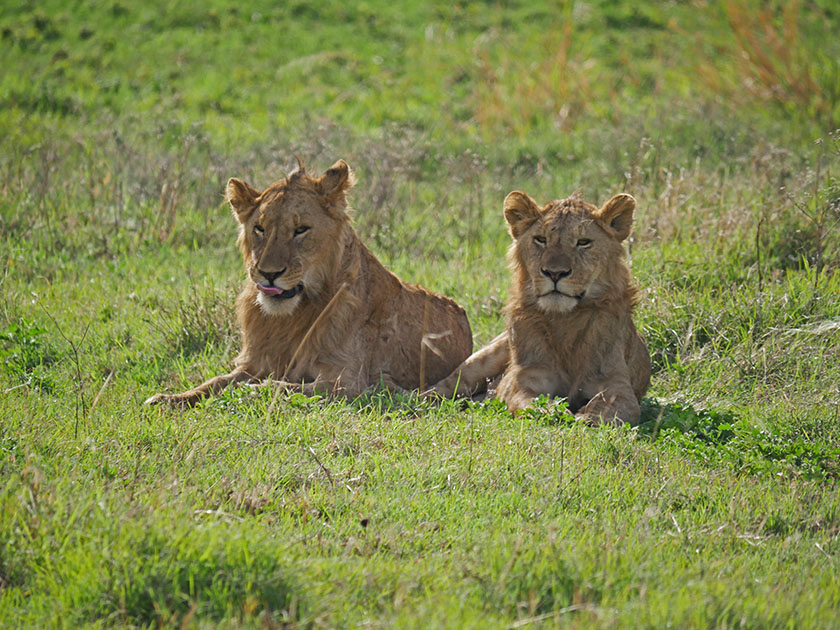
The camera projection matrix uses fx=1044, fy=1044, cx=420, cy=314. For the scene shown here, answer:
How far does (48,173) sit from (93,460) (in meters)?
6.48

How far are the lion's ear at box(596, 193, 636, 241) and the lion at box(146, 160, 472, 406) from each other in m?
1.30

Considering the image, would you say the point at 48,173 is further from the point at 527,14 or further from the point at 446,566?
the point at 527,14

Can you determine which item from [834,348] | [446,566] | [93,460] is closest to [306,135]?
[834,348]

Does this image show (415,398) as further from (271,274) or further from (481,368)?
(271,274)

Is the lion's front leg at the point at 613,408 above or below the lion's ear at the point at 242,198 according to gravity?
below

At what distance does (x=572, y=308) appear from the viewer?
672 cm

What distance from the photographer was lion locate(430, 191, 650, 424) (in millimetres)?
6664

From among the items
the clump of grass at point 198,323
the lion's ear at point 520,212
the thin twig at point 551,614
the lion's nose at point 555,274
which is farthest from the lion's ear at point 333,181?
the thin twig at point 551,614

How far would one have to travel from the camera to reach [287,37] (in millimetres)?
20312

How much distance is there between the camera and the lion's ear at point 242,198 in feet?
22.5

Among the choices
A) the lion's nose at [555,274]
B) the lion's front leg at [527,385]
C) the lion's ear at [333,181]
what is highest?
the lion's ear at [333,181]

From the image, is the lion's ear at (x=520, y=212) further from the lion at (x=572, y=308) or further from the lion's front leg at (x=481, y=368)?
the lion's front leg at (x=481, y=368)

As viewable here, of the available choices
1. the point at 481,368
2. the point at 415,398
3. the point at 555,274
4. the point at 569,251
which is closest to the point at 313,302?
the point at 415,398

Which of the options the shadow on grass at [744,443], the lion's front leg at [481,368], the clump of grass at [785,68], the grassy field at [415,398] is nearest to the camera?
the grassy field at [415,398]
